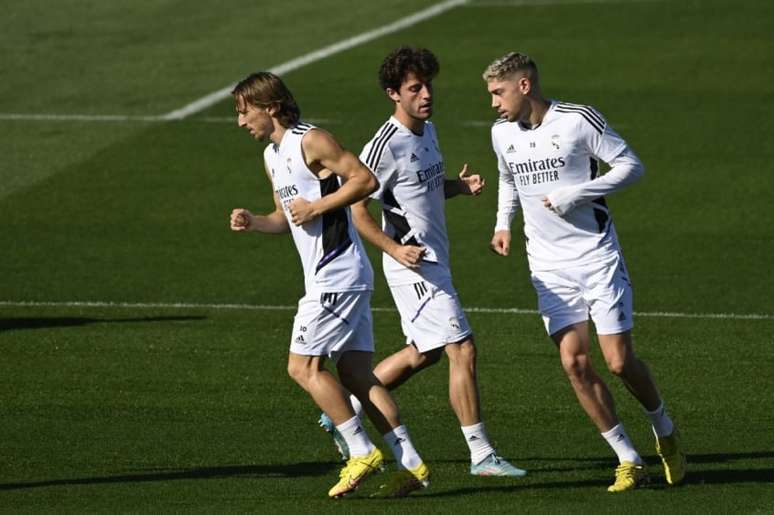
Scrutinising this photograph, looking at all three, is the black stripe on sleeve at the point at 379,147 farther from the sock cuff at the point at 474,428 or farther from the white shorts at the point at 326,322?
the sock cuff at the point at 474,428

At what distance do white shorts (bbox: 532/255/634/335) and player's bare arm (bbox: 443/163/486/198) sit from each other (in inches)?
33.2

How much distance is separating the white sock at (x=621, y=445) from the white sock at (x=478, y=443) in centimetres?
77

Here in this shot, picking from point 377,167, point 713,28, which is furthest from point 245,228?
point 713,28

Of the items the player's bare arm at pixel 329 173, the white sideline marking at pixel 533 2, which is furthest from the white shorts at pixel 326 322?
the white sideline marking at pixel 533 2

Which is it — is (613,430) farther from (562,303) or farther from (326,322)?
(326,322)

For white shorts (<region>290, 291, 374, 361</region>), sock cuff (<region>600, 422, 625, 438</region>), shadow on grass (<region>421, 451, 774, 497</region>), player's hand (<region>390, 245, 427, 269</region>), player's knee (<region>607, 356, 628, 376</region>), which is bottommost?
shadow on grass (<region>421, 451, 774, 497</region>)

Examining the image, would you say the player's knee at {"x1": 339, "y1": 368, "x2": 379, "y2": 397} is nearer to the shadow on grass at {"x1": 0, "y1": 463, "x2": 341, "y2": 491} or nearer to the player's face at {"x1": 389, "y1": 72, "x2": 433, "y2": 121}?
the shadow on grass at {"x1": 0, "y1": 463, "x2": 341, "y2": 491}

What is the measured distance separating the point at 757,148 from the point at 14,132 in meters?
10.6

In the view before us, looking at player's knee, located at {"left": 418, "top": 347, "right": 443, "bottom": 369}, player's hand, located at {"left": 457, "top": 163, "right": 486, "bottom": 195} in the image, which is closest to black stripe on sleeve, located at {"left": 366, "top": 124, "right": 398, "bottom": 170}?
player's hand, located at {"left": 457, "top": 163, "right": 486, "bottom": 195}

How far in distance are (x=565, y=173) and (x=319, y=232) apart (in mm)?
1517

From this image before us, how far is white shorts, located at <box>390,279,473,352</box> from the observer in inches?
401

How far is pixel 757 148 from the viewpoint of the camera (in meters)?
22.5

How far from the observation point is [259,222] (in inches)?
386

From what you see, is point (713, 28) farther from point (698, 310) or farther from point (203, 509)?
point (203, 509)
